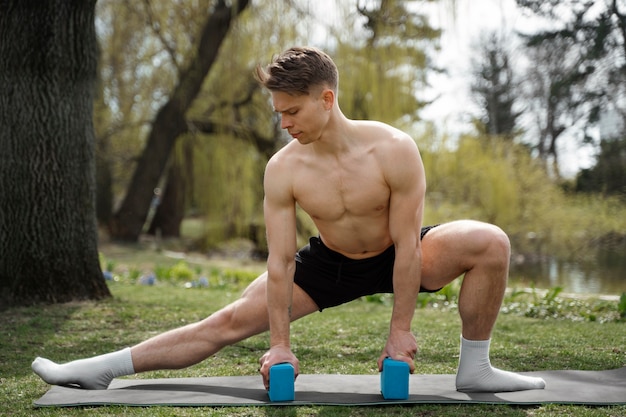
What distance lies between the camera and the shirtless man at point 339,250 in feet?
6.86

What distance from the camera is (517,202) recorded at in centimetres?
1044

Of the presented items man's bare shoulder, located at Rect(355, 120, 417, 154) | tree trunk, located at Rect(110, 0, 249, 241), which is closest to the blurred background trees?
tree trunk, located at Rect(110, 0, 249, 241)

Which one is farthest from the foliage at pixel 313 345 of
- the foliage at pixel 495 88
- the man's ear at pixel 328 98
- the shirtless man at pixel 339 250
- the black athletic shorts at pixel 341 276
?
the foliage at pixel 495 88

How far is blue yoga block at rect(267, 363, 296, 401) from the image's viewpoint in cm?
206

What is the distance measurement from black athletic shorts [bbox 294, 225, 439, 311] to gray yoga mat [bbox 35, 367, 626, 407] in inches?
11.7

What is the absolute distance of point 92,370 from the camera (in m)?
2.31

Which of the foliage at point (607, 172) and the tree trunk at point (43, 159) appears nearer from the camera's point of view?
the tree trunk at point (43, 159)

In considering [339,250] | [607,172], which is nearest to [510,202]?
[607,172]

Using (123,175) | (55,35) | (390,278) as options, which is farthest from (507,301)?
(123,175)

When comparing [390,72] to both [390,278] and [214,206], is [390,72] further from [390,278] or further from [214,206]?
[390,278]

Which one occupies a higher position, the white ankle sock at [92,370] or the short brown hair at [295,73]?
the short brown hair at [295,73]

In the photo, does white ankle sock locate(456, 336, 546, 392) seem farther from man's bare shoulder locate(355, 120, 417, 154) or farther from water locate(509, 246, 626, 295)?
water locate(509, 246, 626, 295)

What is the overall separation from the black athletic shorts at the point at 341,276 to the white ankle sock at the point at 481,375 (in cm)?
26

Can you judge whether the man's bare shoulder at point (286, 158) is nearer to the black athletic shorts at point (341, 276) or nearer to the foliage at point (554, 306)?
the black athletic shorts at point (341, 276)
